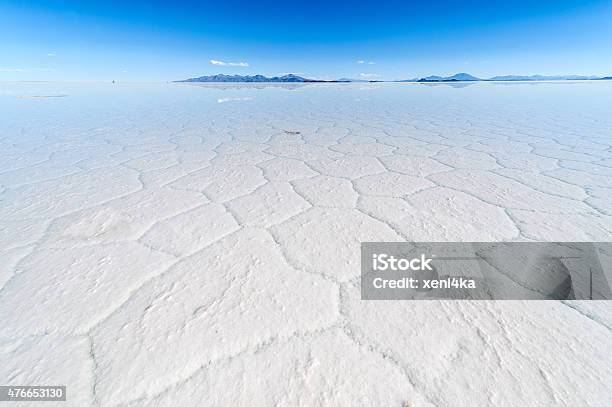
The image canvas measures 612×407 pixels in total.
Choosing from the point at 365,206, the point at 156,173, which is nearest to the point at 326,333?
the point at 365,206

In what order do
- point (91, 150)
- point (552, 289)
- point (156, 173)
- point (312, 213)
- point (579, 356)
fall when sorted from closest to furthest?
point (579, 356) → point (552, 289) → point (312, 213) → point (156, 173) → point (91, 150)

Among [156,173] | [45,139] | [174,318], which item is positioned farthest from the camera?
[45,139]

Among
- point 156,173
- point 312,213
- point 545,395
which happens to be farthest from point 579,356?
point 156,173

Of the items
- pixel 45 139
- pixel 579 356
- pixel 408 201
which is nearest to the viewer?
pixel 579 356

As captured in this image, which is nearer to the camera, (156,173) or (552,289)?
(552,289)

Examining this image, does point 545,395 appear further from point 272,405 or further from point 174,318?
point 174,318

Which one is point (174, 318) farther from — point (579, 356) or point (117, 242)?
point (579, 356)
